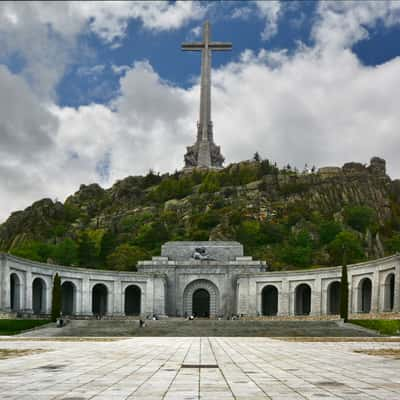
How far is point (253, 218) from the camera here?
9912 cm

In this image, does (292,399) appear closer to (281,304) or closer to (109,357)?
(109,357)

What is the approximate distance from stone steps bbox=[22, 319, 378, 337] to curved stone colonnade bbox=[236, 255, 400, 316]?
6.19 meters

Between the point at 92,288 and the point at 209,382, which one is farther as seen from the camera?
the point at 92,288

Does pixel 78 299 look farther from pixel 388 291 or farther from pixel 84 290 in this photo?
pixel 388 291

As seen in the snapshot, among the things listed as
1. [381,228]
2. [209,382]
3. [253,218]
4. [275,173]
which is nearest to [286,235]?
[253,218]

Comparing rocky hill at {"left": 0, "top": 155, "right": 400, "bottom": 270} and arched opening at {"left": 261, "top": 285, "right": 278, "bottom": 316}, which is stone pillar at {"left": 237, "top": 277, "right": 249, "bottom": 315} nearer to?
arched opening at {"left": 261, "top": 285, "right": 278, "bottom": 316}

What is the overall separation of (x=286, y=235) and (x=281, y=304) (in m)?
33.2

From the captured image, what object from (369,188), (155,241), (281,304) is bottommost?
(281,304)

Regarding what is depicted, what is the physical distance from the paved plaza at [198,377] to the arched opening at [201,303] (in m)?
47.5

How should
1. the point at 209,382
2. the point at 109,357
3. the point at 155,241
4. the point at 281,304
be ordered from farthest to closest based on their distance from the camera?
1. the point at 155,241
2. the point at 281,304
3. the point at 109,357
4. the point at 209,382

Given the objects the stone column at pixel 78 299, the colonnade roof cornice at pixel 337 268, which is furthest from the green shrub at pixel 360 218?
the stone column at pixel 78 299

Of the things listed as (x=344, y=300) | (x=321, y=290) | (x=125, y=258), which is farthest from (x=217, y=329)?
(x=125, y=258)

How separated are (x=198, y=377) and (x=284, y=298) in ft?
A: 157

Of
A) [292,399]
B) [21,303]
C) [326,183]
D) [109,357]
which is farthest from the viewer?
[326,183]
